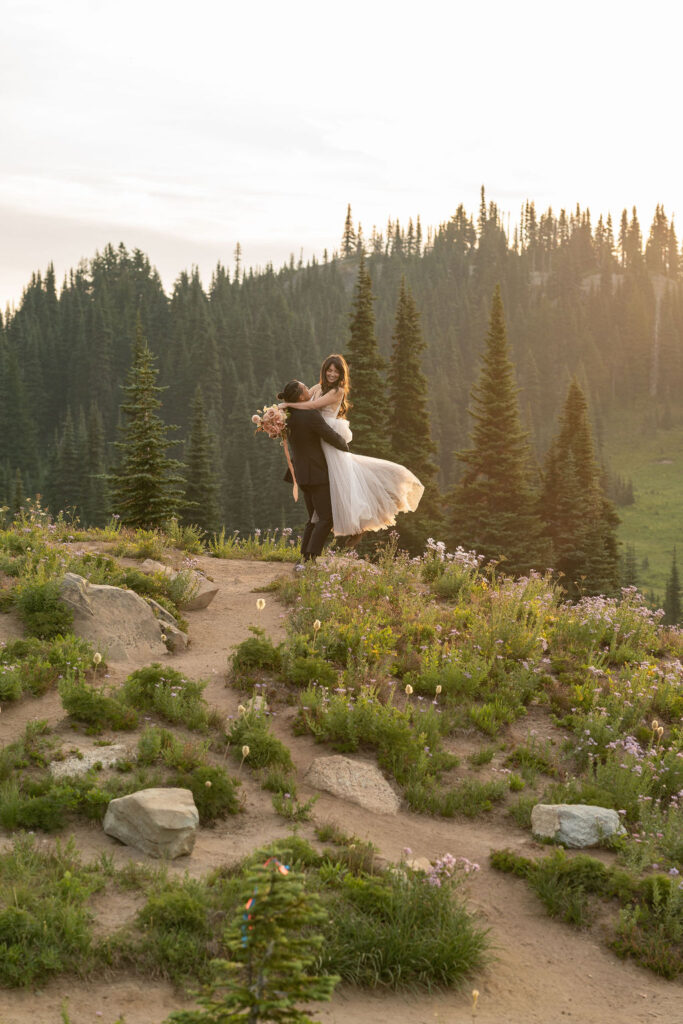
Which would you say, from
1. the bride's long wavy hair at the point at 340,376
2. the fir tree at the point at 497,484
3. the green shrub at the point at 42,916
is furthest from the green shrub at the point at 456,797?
the fir tree at the point at 497,484

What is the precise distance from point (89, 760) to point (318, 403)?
6.35 metres

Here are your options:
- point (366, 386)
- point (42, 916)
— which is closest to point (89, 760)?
point (42, 916)

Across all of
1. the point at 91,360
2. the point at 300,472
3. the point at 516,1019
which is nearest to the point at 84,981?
the point at 516,1019

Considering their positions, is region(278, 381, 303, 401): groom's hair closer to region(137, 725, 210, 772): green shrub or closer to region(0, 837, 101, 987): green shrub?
region(137, 725, 210, 772): green shrub

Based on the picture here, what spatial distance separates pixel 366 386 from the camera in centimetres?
3800

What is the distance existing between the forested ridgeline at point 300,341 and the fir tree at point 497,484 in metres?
40.8

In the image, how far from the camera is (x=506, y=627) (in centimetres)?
1058

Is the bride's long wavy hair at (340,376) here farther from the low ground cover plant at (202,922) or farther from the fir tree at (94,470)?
the fir tree at (94,470)

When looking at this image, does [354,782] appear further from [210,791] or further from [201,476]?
[201,476]

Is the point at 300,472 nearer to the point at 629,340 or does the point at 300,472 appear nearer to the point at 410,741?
the point at 410,741

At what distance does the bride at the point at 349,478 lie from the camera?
12250 millimetres

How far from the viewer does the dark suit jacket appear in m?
12.2

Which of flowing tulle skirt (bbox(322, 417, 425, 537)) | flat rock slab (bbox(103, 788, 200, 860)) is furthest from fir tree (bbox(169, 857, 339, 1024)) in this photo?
flowing tulle skirt (bbox(322, 417, 425, 537))

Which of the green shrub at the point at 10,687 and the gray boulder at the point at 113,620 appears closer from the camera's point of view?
the green shrub at the point at 10,687
